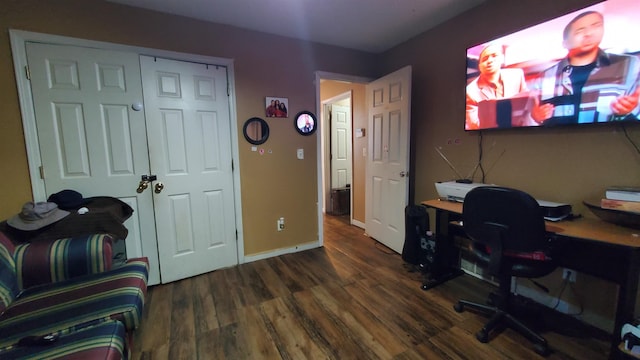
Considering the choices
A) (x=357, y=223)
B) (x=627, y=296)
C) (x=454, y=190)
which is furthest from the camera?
(x=357, y=223)

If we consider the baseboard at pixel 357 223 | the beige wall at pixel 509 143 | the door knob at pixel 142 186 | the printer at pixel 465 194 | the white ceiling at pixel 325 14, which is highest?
the white ceiling at pixel 325 14

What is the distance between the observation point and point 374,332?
1.76 metres

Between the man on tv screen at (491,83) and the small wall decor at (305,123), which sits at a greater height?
the man on tv screen at (491,83)

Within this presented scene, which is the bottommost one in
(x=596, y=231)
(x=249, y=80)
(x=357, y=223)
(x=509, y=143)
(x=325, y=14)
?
(x=357, y=223)

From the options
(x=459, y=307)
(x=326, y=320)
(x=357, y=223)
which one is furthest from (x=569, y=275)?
(x=357, y=223)

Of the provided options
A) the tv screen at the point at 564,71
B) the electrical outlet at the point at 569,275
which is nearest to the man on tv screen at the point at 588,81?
the tv screen at the point at 564,71

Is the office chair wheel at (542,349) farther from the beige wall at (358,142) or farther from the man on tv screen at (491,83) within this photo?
the beige wall at (358,142)

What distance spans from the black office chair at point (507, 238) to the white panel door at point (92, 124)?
260 cm

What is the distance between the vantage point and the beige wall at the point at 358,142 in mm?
3652

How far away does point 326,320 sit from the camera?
1889 millimetres

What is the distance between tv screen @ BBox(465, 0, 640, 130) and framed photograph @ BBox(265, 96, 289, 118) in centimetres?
178

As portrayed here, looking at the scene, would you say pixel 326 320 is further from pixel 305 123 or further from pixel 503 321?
pixel 305 123

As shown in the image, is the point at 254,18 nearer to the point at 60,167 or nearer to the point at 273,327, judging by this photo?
the point at 60,167

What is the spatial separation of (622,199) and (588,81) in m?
0.73
